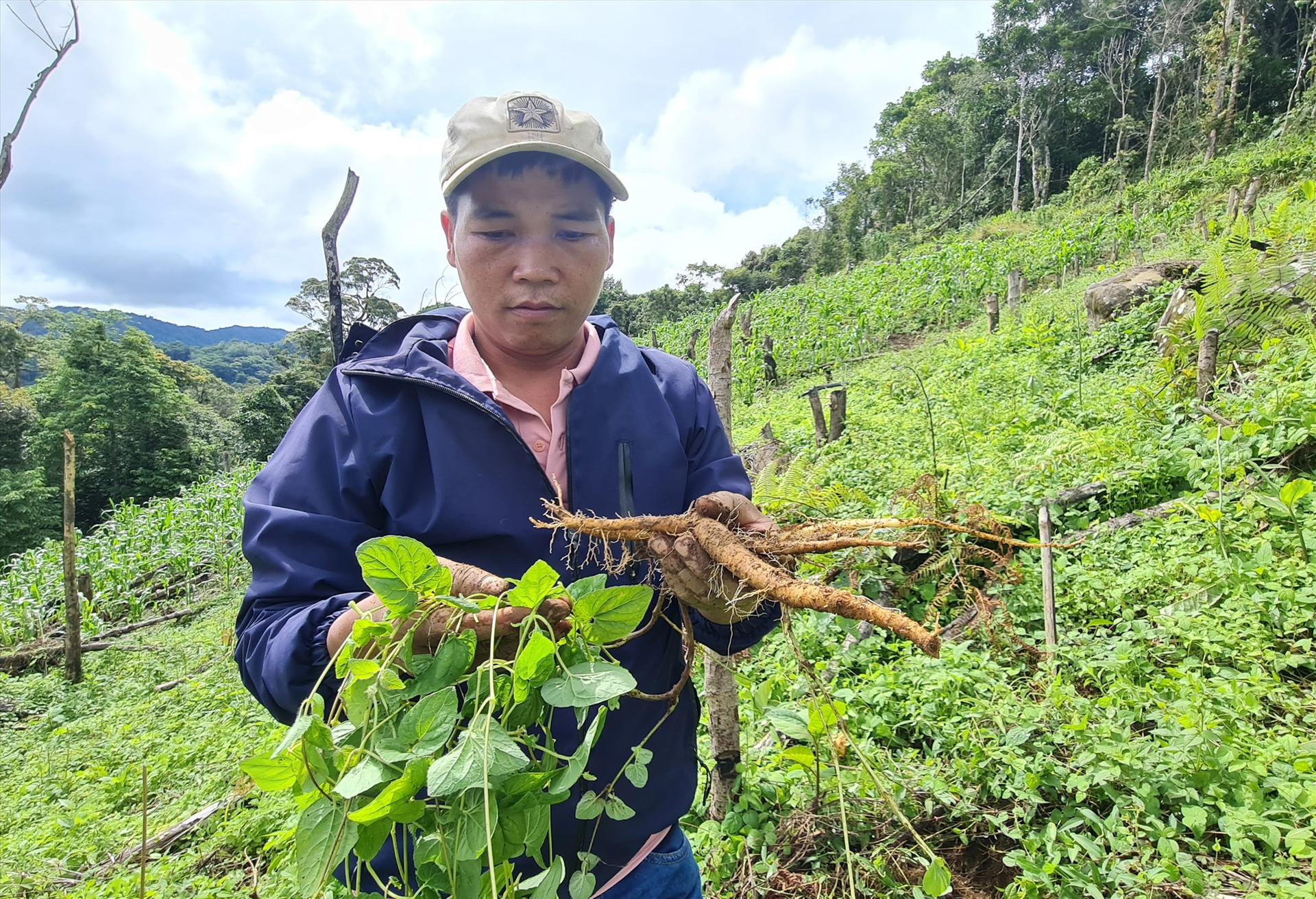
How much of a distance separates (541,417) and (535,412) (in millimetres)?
29

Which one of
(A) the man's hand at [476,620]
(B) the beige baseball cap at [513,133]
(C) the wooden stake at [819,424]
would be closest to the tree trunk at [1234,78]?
(C) the wooden stake at [819,424]

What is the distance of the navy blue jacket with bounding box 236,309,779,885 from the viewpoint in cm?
108

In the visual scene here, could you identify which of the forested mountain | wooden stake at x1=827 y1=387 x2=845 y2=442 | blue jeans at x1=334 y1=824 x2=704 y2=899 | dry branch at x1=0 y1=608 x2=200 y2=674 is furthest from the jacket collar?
the forested mountain

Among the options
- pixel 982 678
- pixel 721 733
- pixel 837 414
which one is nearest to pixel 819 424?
pixel 837 414

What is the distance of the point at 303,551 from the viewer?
108 cm

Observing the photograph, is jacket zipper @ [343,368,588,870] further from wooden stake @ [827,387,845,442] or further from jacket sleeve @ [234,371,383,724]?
wooden stake @ [827,387,845,442]

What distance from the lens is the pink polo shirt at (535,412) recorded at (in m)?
1.32

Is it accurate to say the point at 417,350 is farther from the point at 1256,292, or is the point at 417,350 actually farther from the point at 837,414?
the point at 1256,292

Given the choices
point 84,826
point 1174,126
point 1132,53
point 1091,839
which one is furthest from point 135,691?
point 1132,53

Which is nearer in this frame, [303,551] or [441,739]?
[441,739]

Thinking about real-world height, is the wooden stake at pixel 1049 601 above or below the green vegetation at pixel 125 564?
above

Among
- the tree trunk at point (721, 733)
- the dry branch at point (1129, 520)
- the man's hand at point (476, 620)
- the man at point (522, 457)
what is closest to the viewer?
the man's hand at point (476, 620)

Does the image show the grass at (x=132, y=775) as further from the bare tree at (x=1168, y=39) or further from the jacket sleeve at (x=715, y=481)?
the bare tree at (x=1168, y=39)

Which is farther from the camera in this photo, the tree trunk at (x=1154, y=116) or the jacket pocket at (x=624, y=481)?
the tree trunk at (x=1154, y=116)
